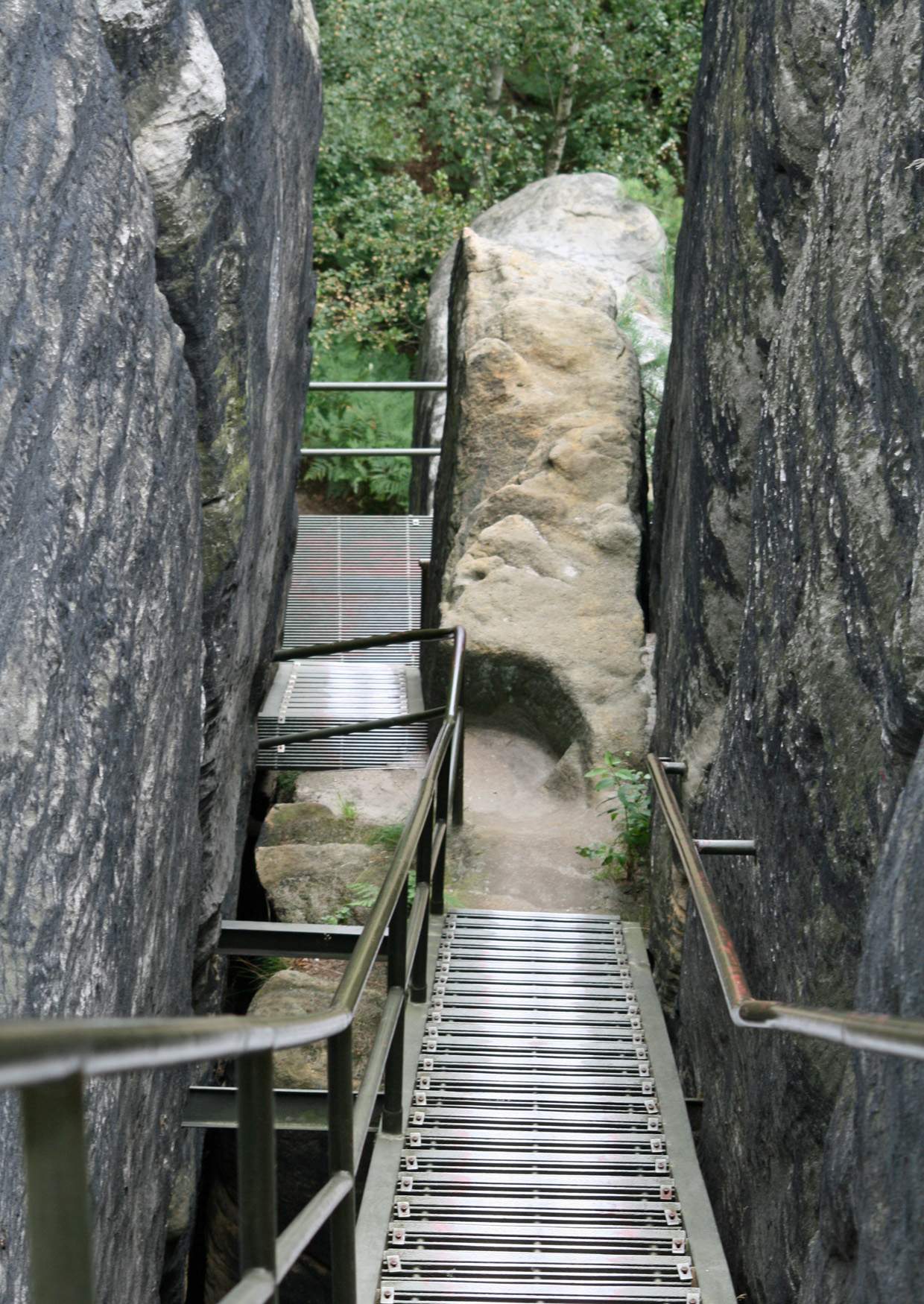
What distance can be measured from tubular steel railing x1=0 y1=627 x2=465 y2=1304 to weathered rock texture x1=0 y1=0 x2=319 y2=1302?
0.72 m

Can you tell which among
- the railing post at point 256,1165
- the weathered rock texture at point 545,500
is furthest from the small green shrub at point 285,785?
the railing post at point 256,1165

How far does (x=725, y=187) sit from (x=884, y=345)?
115 inches

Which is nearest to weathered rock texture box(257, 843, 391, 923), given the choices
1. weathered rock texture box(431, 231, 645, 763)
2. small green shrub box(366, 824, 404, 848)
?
small green shrub box(366, 824, 404, 848)

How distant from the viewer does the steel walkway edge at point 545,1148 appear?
313 cm

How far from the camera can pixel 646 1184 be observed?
355 centimetres

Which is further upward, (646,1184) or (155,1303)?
(646,1184)

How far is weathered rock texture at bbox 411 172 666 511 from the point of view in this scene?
40.8 feet

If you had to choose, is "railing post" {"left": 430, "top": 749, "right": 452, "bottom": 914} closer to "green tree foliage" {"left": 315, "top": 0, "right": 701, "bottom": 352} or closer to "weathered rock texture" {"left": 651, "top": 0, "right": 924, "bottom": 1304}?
"weathered rock texture" {"left": 651, "top": 0, "right": 924, "bottom": 1304}

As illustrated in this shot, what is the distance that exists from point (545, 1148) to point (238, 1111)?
8.16ft

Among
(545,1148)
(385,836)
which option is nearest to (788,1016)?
(545,1148)

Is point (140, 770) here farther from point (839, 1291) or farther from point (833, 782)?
point (839, 1291)

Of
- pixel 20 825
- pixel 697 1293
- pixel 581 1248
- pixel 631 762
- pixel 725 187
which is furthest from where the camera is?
pixel 631 762

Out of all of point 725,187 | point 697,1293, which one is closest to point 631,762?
point 725,187

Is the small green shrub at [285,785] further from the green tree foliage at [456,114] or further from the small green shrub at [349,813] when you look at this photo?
the green tree foliage at [456,114]
